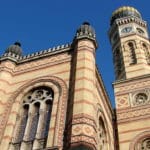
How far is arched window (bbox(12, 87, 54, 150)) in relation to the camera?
955cm

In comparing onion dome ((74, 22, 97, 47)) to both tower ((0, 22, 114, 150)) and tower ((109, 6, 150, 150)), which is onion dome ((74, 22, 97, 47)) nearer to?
tower ((0, 22, 114, 150))

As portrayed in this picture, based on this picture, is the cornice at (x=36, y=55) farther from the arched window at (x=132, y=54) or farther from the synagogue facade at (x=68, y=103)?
the arched window at (x=132, y=54)

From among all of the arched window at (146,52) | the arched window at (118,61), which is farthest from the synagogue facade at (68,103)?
the arched window at (146,52)

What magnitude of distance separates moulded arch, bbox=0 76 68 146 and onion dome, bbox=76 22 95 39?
2.01 meters

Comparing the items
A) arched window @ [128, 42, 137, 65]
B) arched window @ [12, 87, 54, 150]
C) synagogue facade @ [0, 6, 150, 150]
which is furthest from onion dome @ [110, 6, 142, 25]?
arched window @ [12, 87, 54, 150]

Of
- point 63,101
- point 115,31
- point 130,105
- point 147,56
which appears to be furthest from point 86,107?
point 115,31

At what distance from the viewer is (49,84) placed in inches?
432

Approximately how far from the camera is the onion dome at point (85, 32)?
11852mm

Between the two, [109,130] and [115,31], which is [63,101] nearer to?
[109,130]

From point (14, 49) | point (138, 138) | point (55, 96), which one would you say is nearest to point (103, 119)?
point (138, 138)

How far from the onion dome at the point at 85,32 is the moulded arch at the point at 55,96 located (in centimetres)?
201

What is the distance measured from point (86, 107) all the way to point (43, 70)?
3150mm

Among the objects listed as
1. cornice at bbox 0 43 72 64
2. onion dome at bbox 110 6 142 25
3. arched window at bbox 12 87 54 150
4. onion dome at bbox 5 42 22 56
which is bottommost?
arched window at bbox 12 87 54 150

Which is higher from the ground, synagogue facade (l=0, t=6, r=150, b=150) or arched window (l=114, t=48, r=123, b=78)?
arched window (l=114, t=48, r=123, b=78)
